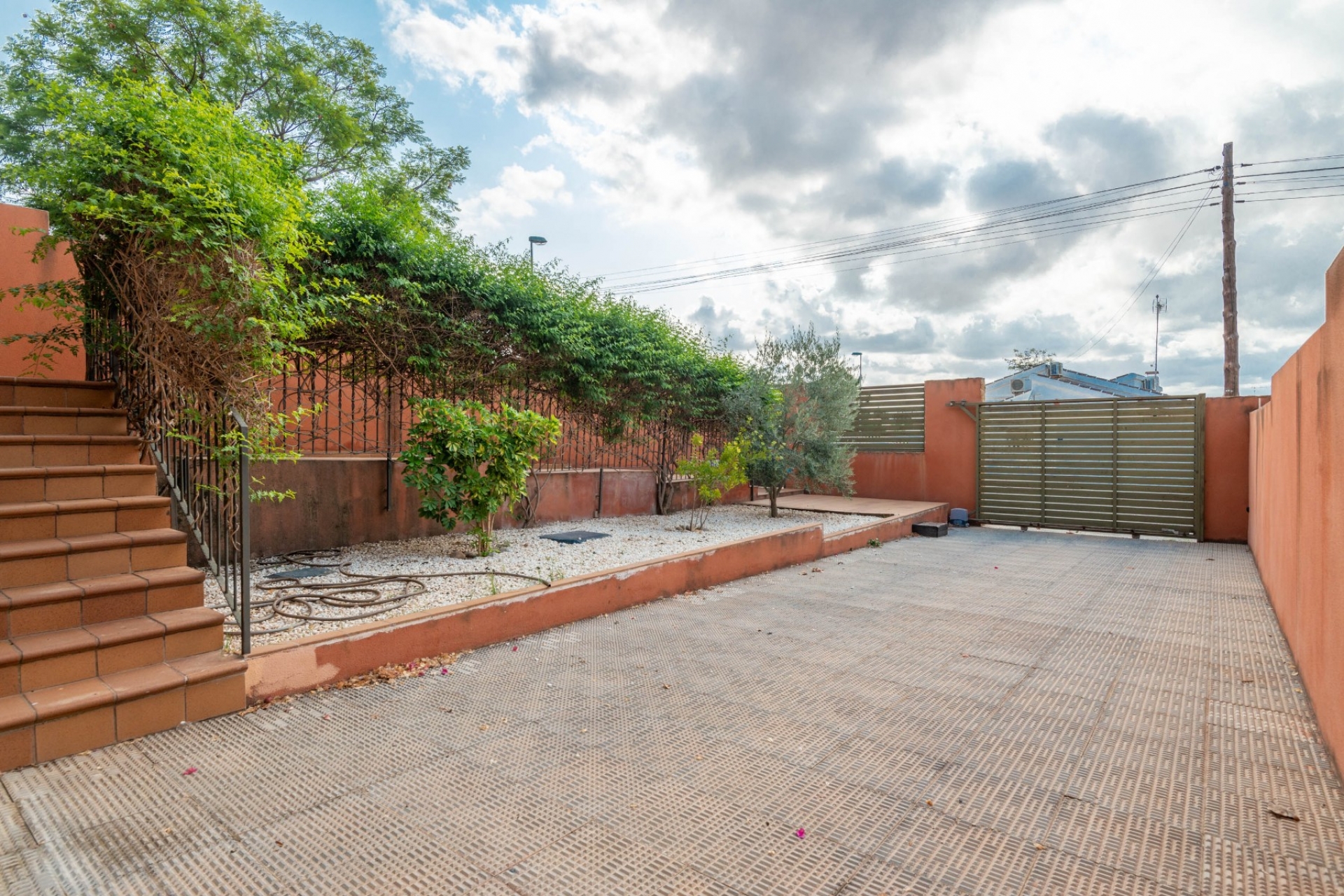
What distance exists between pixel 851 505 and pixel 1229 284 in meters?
7.44

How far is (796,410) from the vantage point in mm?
8758

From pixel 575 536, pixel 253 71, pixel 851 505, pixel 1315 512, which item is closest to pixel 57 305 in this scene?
pixel 575 536

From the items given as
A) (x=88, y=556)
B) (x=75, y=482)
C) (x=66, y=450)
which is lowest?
(x=88, y=556)

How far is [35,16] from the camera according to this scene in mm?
11234

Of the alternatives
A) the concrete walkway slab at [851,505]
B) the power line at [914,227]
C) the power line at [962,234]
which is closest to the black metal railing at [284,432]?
the concrete walkway slab at [851,505]

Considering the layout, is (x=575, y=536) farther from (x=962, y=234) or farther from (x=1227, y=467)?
(x=962, y=234)

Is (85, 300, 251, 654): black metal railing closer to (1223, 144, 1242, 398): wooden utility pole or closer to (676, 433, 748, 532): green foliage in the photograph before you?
(676, 433, 748, 532): green foliage

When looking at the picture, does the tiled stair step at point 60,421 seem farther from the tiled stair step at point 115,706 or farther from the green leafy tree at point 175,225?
the tiled stair step at point 115,706

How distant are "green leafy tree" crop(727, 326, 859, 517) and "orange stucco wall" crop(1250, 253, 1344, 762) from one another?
4.42m

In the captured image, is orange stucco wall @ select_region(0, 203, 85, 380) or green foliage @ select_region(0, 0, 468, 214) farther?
green foliage @ select_region(0, 0, 468, 214)

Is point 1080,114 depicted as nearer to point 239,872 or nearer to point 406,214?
point 406,214

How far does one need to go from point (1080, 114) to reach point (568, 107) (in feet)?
25.4

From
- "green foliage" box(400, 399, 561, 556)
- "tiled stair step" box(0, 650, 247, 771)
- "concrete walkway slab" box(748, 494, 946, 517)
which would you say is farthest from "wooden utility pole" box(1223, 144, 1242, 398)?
"tiled stair step" box(0, 650, 247, 771)

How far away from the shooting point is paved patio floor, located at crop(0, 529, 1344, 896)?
5.61ft
